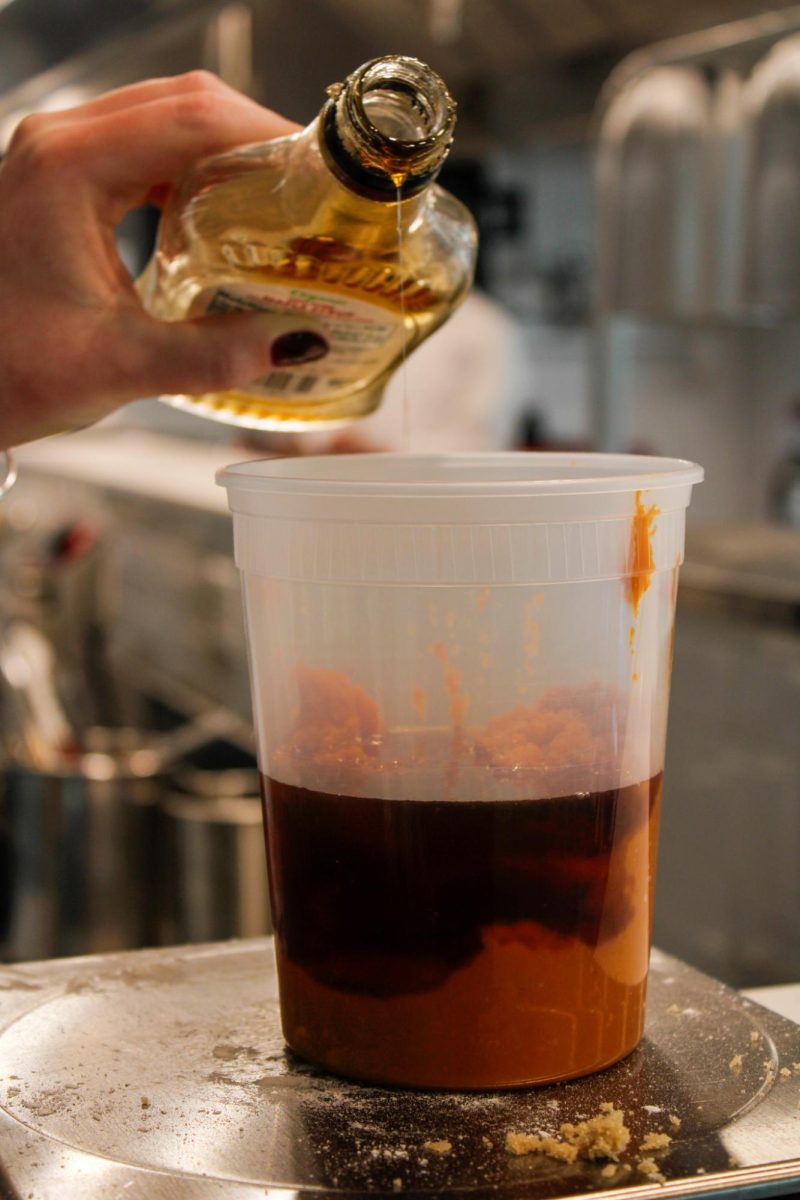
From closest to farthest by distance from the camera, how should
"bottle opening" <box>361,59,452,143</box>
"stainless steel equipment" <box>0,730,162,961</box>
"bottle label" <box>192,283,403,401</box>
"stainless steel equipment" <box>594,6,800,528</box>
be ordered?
"bottle opening" <box>361,59,452,143</box>, "bottle label" <box>192,283,403,401</box>, "stainless steel equipment" <box>0,730,162,961</box>, "stainless steel equipment" <box>594,6,800,528</box>

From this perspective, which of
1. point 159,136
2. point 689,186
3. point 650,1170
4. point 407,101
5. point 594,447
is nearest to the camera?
point 650,1170

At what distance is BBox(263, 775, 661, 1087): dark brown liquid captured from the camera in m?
0.62

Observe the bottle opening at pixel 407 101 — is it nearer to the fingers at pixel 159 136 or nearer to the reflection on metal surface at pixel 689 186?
the fingers at pixel 159 136

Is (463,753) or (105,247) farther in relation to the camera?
(105,247)

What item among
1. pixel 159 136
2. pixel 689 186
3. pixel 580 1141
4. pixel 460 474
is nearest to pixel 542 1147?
pixel 580 1141

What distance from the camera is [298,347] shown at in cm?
80

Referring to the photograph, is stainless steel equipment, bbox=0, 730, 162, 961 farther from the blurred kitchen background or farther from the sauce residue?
the sauce residue

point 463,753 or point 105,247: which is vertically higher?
point 105,247

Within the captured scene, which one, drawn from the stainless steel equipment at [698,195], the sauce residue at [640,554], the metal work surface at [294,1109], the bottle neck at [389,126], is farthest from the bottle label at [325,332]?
the stainless steel equipment at [698,195]

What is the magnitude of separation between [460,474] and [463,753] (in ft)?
0.71

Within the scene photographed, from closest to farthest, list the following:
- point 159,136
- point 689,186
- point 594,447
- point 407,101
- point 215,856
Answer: point 407,101, point 159,136, point 215,856, point 689,186, point 594,447

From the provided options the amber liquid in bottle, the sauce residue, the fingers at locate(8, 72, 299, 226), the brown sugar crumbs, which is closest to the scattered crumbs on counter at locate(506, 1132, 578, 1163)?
the brown sugar crumbs

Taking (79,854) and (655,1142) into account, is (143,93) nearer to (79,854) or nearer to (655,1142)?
(655,1142)

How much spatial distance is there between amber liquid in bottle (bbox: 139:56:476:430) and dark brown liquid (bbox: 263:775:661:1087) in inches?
11.3
